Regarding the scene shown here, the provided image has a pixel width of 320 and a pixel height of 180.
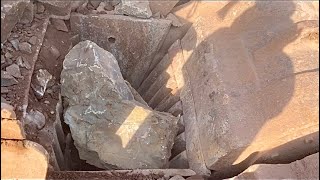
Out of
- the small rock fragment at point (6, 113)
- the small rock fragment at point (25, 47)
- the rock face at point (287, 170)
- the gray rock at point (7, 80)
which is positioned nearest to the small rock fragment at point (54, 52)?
the small rock fragment at point (25, 47)

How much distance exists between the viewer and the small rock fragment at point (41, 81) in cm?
449

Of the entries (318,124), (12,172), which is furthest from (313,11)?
(12,172)

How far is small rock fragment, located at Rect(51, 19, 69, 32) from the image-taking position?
17.3 ft

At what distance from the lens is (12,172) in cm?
369

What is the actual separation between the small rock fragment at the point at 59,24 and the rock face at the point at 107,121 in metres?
0.49

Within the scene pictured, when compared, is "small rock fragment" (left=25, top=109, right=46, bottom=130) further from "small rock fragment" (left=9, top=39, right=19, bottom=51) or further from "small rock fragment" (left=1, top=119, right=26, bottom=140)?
"small rock fragment" (left=9, top=39, right=19, bottom=51)

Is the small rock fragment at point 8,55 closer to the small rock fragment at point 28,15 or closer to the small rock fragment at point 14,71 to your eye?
the small rock fragment at point 14,71

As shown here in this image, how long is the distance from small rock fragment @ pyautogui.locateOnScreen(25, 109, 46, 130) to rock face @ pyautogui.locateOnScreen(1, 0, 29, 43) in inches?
31.9

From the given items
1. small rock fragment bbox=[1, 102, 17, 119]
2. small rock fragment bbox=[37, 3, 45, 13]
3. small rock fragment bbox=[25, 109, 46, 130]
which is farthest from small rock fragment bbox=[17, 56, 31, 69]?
small rock fragment bbox=[1, 102, 17, 119]

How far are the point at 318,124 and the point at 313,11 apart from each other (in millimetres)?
1665

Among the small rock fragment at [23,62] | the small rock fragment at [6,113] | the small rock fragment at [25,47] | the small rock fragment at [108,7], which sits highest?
the small rock fragment at [6,113]

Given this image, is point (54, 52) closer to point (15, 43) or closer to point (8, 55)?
point (15, 43)

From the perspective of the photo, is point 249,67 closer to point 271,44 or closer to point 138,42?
point 271,44

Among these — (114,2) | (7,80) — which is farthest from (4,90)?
(114,2)
